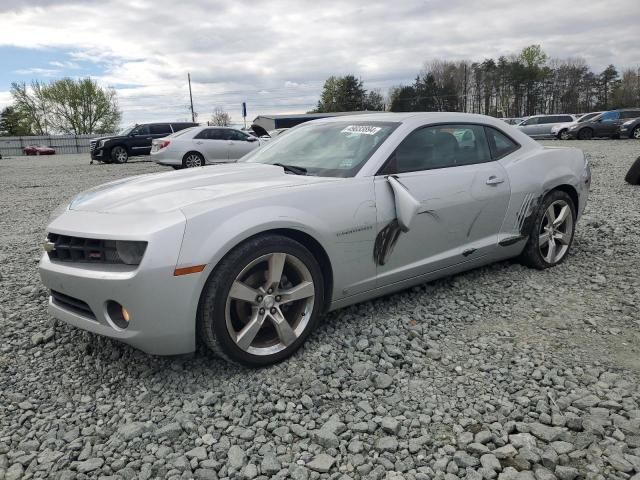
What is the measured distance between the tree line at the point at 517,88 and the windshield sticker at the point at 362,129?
67.0 meters

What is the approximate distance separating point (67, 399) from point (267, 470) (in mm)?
1214

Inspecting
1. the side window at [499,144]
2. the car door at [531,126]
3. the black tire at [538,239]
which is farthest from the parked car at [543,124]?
the side window at [499,144]

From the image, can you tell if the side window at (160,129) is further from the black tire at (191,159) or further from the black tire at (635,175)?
the black tire at (635,175)

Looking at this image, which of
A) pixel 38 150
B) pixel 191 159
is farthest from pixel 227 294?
pixel 38 150

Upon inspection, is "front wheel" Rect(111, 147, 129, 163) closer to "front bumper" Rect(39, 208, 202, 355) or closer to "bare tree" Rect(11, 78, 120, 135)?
"front bumper" Rect(39, 208, 202, 355)

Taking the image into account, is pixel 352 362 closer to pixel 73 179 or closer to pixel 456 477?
pixel 456 477

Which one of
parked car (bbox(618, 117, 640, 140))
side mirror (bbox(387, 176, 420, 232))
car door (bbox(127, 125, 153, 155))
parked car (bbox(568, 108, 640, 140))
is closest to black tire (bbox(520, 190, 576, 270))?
side mirror (bbox(387, 176, 420, 232))

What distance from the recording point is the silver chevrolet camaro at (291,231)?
2422 millimetres

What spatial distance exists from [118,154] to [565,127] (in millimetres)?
21970

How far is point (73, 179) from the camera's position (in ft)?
46.3

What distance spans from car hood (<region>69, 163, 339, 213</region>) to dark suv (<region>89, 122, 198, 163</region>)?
56.3 ft

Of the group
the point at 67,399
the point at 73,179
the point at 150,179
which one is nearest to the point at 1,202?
the point at 73,179

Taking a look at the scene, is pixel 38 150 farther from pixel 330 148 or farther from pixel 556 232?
pixel 556 232

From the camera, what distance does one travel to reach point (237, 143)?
15.1 meters
